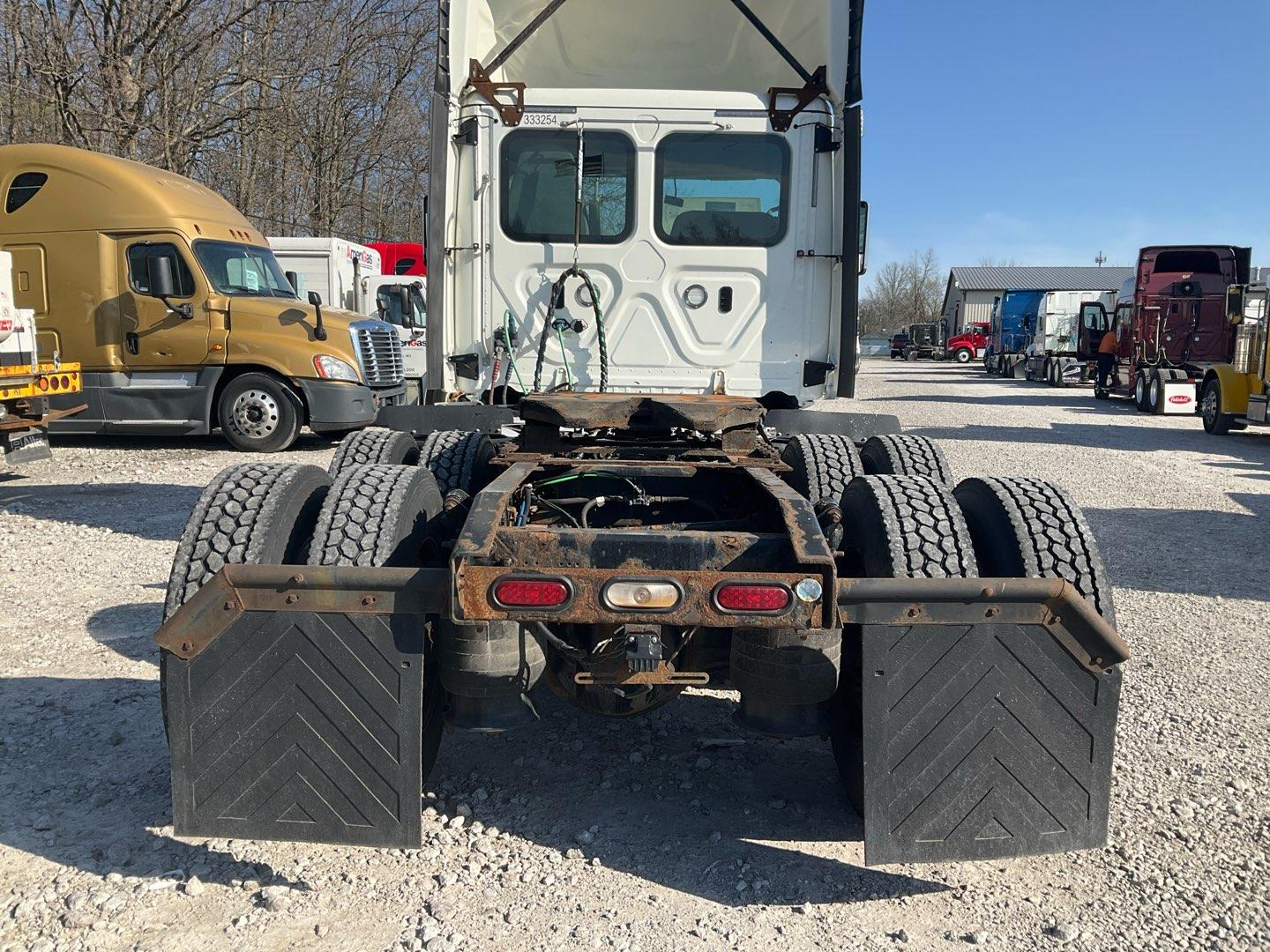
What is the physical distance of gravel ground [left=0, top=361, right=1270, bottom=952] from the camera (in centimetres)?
271

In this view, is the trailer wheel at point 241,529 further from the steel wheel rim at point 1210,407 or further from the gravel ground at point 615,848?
the steel wheel rim at point 1210,407

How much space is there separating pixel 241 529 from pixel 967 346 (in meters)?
59.6

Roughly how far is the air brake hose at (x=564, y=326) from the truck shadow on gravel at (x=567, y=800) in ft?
7.41

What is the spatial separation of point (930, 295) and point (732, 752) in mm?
105211

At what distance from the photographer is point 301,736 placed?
2764 mm

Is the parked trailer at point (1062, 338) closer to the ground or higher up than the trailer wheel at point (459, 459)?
higher up

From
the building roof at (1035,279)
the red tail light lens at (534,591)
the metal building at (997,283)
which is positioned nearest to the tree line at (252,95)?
the red tail light lens at (534,591)

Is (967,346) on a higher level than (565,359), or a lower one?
higher

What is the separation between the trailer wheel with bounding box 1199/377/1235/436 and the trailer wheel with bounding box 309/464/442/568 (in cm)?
1707

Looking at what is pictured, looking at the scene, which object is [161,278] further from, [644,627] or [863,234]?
[644,627]

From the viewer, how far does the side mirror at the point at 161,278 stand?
1191 centimetres

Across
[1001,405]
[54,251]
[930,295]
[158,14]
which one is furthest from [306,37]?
[930,295]

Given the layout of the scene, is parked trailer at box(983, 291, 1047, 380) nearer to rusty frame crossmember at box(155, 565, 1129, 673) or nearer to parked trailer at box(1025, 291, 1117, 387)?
parked trailer at box(1025, 291, 1117, 387)

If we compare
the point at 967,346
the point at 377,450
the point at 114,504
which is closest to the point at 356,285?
the point at 114,504
